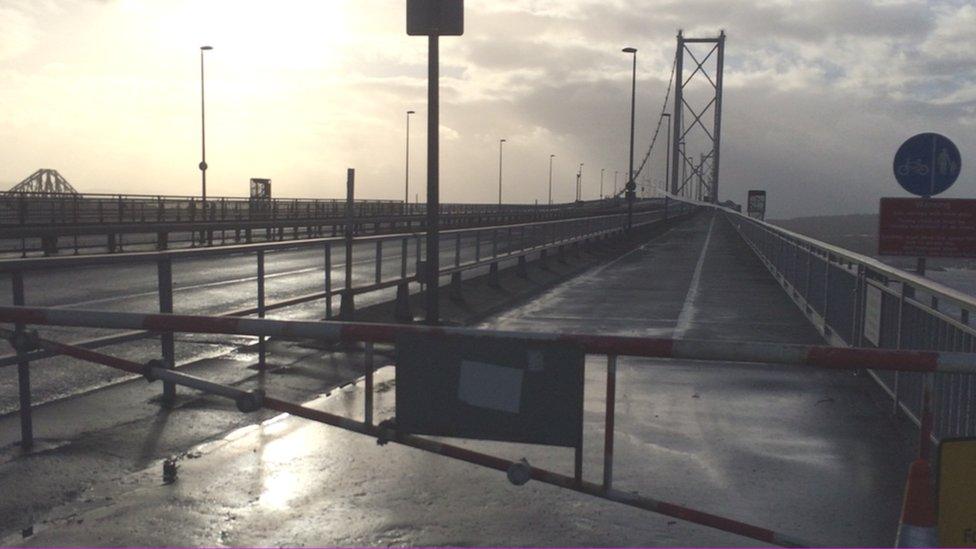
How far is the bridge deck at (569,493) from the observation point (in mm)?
5004

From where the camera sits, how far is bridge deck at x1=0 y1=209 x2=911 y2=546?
5.00 m

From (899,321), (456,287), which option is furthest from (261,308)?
(456,287)

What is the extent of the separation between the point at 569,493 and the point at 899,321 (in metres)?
3.72

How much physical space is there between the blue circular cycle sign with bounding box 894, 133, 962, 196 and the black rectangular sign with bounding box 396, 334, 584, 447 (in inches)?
333

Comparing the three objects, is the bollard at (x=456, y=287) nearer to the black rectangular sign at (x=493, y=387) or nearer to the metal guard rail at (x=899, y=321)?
the metal guard rail at (x=899, y=321)

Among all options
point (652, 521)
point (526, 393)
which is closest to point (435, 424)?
point (526, 393)

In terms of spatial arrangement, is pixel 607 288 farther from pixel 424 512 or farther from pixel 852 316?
pixel 424 512

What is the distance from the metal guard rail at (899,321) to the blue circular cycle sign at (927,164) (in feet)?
3.75

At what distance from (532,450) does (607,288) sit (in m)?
15.0

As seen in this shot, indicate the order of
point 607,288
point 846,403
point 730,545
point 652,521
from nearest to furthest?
point 730,545, point 652,521, point 846,403, point 607,288

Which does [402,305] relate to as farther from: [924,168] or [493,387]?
[493,387]

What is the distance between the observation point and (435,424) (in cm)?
450

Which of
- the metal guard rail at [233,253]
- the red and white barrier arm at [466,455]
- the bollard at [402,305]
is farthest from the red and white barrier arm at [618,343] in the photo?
the bollard at [402,305]

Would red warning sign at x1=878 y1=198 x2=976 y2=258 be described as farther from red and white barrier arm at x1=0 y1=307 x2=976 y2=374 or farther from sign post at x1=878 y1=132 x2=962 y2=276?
red and white barrier arm at x1=0 y1=307 x2=976 y2=374
